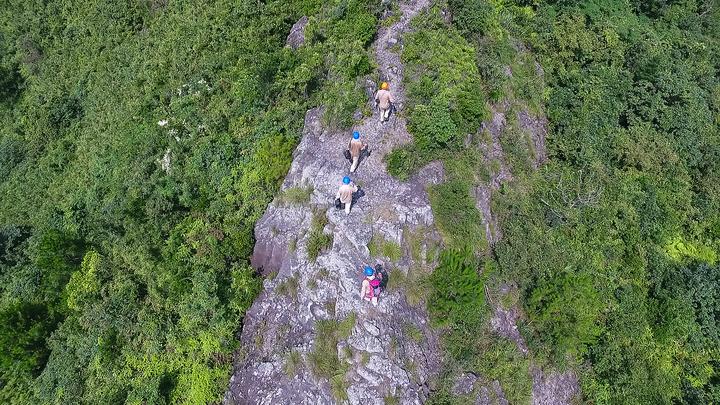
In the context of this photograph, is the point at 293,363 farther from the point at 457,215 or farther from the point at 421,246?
the point at 457,215

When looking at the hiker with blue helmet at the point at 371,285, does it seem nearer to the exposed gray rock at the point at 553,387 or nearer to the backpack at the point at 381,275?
the backpack at the point at 381,275

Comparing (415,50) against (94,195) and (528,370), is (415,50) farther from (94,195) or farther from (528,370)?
(94,195)

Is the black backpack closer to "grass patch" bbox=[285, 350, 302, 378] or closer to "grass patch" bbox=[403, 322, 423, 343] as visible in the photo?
"grass patch" bbox=[403, 322, 423, 343]

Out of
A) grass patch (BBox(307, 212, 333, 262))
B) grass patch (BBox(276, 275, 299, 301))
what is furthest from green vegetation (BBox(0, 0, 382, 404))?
grass patch (BBox(307, 212, 333, 262))

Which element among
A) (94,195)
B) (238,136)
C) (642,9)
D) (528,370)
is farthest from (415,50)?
(642,9)

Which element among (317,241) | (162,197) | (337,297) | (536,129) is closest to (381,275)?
(337,297)
